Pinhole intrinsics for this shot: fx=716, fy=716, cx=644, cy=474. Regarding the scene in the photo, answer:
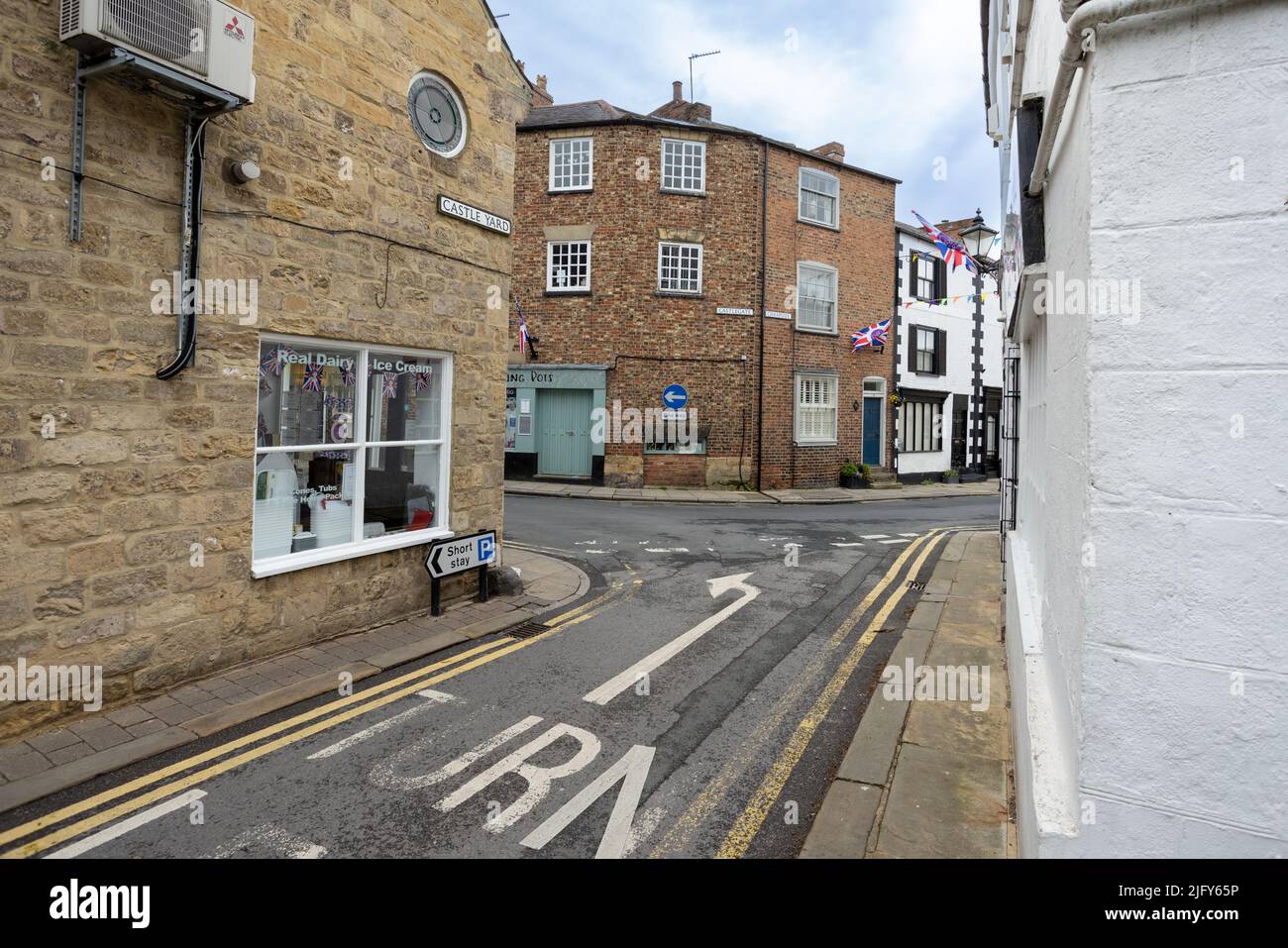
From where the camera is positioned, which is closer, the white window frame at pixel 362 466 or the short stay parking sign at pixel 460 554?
the white window frame at pixel 362 466

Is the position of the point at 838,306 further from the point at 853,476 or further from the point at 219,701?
the point at 219,701

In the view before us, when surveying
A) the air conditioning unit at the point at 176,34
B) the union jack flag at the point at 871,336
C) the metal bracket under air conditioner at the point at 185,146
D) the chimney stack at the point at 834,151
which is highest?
the chimney stack at the point at 834,151

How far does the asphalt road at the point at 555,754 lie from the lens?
3.76 metres

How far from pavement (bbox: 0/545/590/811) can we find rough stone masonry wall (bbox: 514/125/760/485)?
581 inches

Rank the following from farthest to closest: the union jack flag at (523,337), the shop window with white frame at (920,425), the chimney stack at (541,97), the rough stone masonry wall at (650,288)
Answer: the shop window with white frame at (920,425)
the chimney stack at (541,97)
the rough stone masonry wall at (650,288)
the union jack flag at (523,337)

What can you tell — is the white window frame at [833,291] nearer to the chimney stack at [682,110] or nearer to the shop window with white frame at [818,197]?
the shop window with white frame at [818,197]

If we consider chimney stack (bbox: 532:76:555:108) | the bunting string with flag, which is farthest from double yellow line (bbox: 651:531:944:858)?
chimney stack (bbox: 532:76:555:108)

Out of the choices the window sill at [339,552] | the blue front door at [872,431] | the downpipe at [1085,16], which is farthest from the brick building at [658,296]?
the downpipe at [1085,16]

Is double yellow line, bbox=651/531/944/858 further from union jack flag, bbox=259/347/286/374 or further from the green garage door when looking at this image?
the green garage door

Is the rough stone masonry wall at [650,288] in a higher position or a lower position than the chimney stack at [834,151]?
lower

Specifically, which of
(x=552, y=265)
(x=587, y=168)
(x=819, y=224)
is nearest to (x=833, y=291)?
(x=819, y=224)

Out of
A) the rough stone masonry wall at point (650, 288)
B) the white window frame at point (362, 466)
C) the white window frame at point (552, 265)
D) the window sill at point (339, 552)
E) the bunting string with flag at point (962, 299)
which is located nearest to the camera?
the window sill at point (339, 552)

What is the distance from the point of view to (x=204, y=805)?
399cm

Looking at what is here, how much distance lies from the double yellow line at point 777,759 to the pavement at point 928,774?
316 mm
